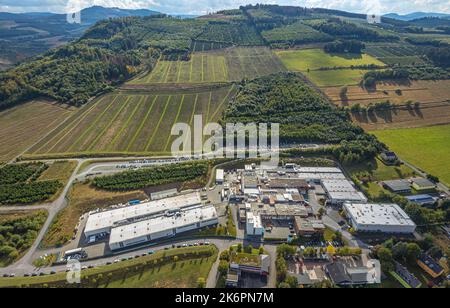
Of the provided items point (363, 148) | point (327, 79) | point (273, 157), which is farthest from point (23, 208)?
point (327, 79)

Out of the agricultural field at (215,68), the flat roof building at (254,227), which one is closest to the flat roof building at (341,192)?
the flat roof building at (254,227)

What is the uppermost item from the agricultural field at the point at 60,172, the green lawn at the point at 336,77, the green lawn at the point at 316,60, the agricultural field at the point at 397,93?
the green lawn at the point at 316,60

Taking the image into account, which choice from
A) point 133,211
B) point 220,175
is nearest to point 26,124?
point 133,211

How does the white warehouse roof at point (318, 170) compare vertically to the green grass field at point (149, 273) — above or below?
above

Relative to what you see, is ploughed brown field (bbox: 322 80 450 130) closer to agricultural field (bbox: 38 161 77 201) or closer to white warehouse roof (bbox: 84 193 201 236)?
white warehouse roof (bbox: 84 193 201 236)

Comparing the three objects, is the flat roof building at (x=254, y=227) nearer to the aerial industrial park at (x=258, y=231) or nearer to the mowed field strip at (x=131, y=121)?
the aerial industrial park at (x=258, y=231)

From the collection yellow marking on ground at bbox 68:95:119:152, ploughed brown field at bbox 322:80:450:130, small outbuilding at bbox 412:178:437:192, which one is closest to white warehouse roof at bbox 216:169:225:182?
yellow marking on ground at bbox 68:95:119:152

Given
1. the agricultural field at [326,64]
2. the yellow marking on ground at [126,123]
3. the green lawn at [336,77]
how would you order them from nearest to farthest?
the yellow marking on ground at [126,123]
the green lawn at [336,77]
the agricultural field at [326,64]
